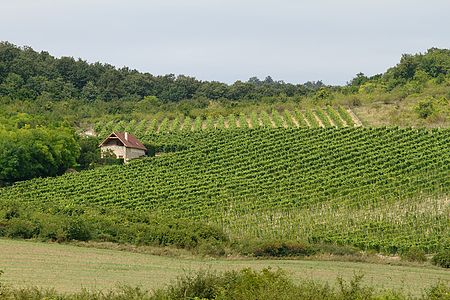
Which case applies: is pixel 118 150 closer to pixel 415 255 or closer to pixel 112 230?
pixel 112 230

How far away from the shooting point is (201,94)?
10425 cm

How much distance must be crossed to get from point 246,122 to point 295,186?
24.1 metres

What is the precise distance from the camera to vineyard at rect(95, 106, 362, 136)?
220 ft

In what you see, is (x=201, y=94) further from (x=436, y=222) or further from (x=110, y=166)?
(x=436, y=222)

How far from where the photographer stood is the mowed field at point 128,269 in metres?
24.5

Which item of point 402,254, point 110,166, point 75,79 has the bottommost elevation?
point 402,254

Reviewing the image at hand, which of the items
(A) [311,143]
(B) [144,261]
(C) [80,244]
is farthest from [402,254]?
(A) [311,143]

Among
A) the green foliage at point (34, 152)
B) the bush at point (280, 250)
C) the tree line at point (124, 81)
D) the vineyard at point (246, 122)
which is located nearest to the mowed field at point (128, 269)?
the bush at point (280, 250)

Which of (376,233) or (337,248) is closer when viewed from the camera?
(337,248)

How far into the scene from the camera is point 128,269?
1085 inches

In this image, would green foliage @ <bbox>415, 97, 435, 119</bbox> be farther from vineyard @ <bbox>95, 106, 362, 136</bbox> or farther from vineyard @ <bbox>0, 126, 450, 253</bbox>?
vineyard @ <bbox>0, 126, 450, 253</bbox>

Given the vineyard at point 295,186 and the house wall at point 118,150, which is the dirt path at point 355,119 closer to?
the vineyard at point 295,186

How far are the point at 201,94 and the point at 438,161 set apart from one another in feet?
194

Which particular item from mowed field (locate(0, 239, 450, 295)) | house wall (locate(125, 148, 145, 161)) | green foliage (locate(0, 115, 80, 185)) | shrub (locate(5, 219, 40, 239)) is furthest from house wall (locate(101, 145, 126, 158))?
mowed field (locate(0, 239, 450, 295))
